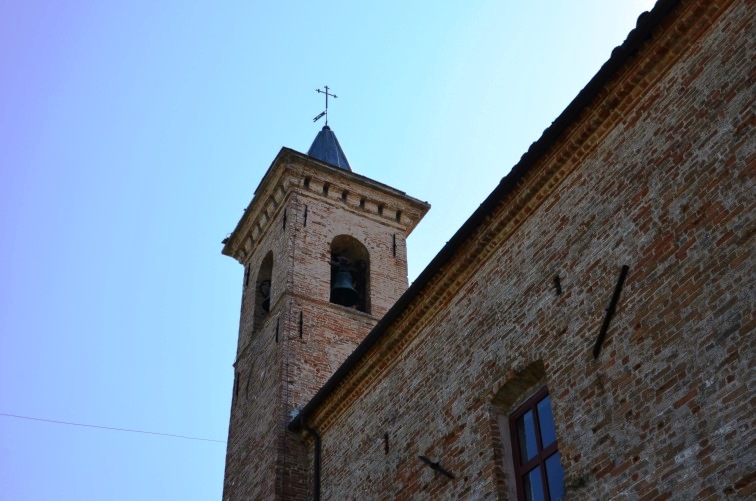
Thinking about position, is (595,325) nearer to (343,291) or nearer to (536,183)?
(536,183)

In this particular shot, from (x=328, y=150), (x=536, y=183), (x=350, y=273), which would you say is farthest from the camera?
(x=328, y=150)

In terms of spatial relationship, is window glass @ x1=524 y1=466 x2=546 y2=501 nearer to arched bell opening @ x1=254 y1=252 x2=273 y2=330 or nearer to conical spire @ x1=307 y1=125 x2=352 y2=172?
arched bell opening @ x1=254 y1=252 x2=273 y2=330

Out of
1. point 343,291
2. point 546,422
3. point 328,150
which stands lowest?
point 546,422

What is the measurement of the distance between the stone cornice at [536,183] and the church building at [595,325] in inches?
0.8

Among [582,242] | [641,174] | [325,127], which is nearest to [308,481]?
[582,242]

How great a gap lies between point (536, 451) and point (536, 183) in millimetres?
2875

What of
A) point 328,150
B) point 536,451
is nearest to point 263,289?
point 328,150

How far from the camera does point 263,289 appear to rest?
765 inches

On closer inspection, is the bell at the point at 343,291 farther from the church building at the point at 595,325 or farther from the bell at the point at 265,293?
the church building at the point at 595,325

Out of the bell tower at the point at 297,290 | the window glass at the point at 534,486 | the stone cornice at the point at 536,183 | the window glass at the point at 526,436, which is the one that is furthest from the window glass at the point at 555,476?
the bell tower at the point at 297,290

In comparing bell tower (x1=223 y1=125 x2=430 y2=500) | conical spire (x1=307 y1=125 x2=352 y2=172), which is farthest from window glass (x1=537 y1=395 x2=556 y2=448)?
conical spire (x1=307 y1=125 x2=352 y2=172)

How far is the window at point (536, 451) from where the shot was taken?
878 centimetres

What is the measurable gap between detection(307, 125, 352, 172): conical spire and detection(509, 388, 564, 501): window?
517 inches

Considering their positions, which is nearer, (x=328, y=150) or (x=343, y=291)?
(x=343, y=291)
